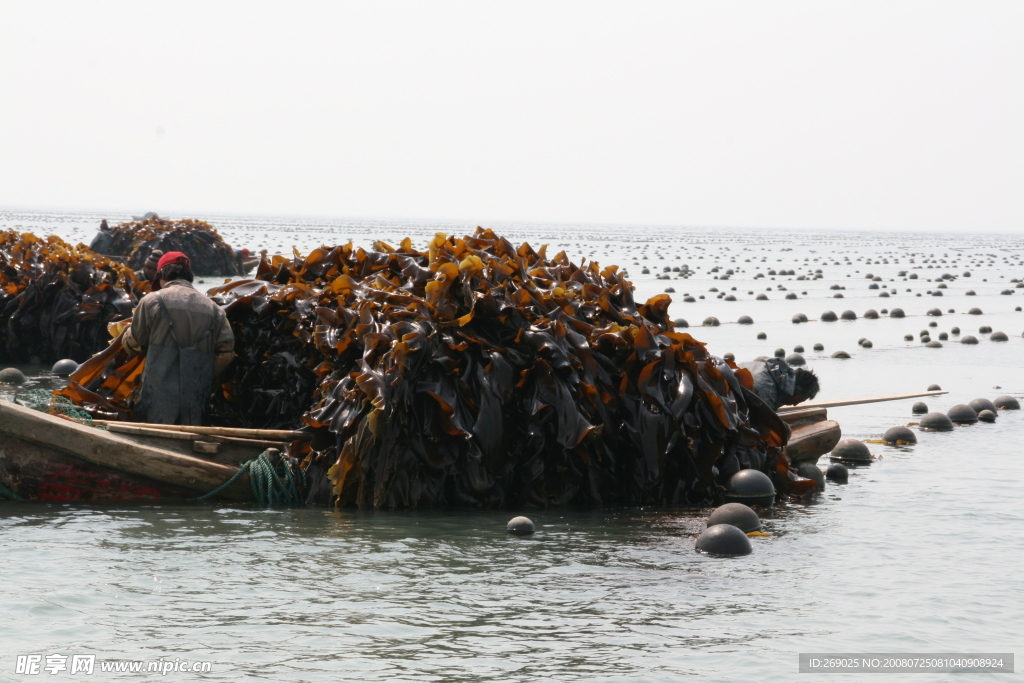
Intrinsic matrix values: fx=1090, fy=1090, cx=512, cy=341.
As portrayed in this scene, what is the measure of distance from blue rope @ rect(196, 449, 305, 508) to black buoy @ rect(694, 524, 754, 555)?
10.3 ft

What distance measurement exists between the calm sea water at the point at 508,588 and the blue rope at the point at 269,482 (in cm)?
20

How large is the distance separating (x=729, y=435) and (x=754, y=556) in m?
1.84

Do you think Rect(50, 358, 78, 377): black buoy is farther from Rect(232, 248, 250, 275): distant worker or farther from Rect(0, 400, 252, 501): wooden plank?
Rect(232, 248, 250, 275): distant worker

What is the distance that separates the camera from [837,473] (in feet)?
32.6

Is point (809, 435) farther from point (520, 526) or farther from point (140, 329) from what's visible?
point (140, 329)

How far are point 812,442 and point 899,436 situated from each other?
273 cm

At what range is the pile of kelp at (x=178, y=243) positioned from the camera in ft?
127

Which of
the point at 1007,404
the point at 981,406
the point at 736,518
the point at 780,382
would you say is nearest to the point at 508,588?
the point at 736,518

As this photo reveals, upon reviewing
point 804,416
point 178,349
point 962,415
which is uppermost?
point 178,349

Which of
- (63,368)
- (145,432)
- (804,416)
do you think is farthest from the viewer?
(63,368)

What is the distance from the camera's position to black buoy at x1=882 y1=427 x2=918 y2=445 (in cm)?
1208

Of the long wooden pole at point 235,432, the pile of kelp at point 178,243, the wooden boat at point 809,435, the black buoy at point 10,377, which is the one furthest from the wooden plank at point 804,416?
the pile of kelp at point 178,243

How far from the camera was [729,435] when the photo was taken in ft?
28.9

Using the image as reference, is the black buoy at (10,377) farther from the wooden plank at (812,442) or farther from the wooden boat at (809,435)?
the wooden plank at (812,442)
